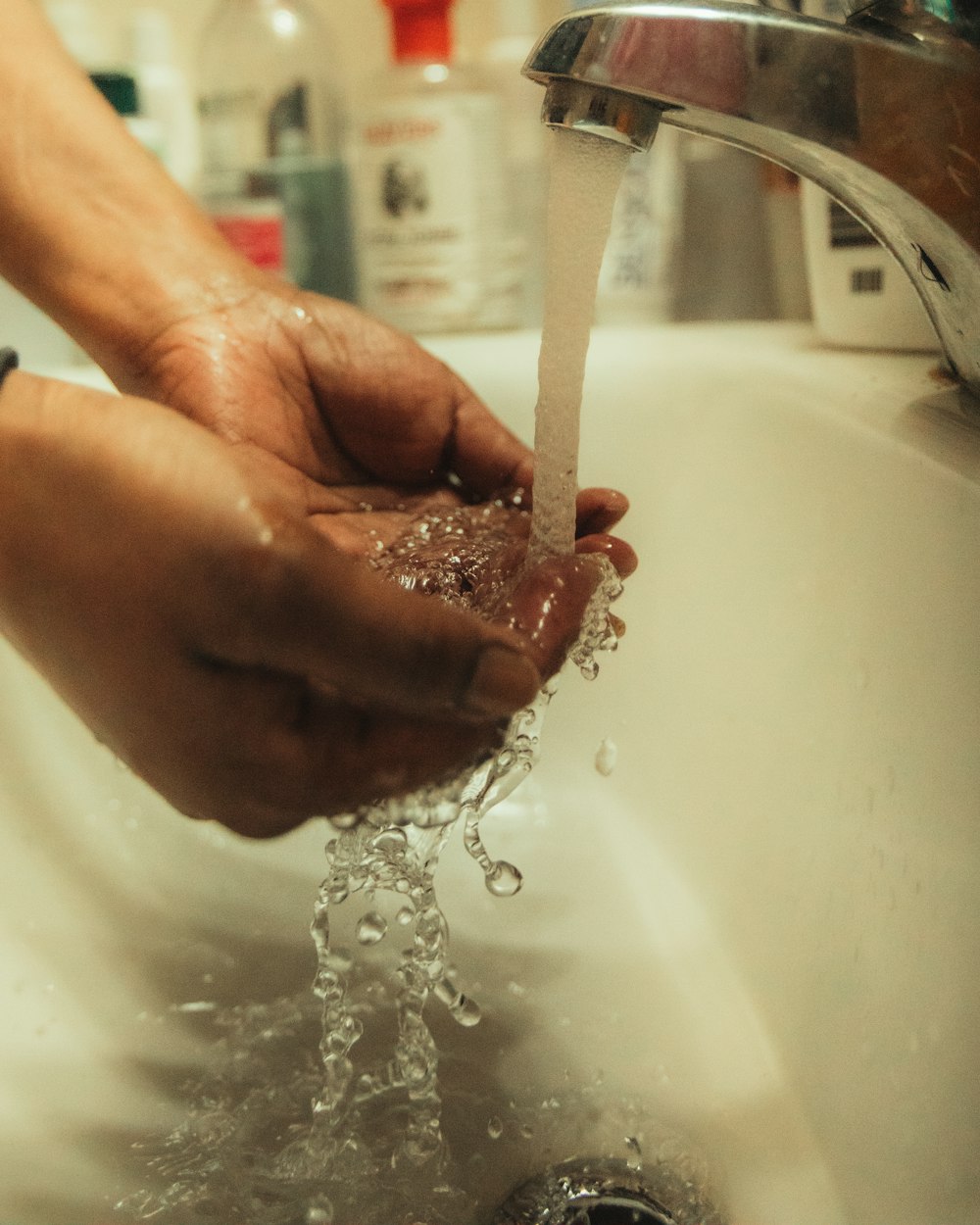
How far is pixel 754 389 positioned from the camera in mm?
567

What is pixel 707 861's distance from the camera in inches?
21.9

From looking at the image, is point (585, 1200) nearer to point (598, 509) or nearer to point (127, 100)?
point (598, 509)

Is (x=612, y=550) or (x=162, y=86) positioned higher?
(x=162, y=86)

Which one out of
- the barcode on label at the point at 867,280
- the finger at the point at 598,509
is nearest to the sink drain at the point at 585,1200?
the finger at the point at 598,509

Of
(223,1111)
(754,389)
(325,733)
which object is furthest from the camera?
(754,389)

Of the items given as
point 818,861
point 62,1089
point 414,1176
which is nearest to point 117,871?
point 62,1089

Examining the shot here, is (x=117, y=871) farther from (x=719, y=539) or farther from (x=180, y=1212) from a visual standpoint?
(x=719, y=539)

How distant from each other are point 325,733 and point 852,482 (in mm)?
270

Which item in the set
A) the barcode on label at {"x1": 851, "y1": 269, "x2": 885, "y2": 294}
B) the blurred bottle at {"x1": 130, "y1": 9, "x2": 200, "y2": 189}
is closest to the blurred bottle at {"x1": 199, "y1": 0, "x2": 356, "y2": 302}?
the blurred bottle at {"x1": 130, "y1": 9, "x2": 200, "y2": 189}

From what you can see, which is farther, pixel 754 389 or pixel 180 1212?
pixel 754 389

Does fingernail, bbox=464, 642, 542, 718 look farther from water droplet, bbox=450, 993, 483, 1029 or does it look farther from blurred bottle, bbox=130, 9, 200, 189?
blurred bottle, bbox=130, 9, 200, 189

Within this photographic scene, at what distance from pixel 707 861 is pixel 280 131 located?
1.83ft

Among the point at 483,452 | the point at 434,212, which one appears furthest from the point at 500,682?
the point at 434,212

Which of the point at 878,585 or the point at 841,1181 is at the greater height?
the point at 878,585
